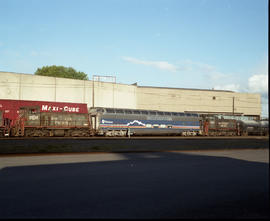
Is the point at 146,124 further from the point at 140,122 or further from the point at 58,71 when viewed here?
the point at 58,71

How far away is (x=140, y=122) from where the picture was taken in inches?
1490

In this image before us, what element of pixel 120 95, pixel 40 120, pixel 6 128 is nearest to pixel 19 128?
pixel 6 128

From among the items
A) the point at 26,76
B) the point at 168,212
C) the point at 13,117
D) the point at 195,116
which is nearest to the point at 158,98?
the point at 195,116

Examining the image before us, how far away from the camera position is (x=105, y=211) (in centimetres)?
515

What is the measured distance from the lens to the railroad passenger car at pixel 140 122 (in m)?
35.7

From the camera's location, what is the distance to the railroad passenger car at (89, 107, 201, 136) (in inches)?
1405

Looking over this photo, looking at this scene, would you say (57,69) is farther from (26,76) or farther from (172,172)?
(172,172)

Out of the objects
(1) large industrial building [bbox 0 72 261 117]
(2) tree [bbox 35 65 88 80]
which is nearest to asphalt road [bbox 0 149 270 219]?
(1) large industrial building [bbox 0 72 261 117]

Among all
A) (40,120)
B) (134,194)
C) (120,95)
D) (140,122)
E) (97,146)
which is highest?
(120,95)

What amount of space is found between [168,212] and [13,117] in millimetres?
32285

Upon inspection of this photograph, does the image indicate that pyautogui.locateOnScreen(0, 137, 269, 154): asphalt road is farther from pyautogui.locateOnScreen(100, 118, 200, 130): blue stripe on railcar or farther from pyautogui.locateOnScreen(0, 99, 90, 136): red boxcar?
pyautogui.locateOnScreen(100, 118, 200, 130): blue stripe on railcar

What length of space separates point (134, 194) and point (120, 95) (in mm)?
52197

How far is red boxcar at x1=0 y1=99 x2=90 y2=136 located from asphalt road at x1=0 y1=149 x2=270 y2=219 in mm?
24486

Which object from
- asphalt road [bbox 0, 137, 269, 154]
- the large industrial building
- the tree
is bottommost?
asphalt road [bbox 0, 137, 269, 154]
